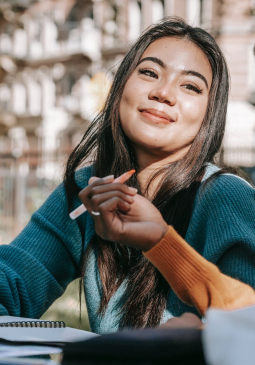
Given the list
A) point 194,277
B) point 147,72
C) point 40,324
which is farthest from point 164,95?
point 40,324

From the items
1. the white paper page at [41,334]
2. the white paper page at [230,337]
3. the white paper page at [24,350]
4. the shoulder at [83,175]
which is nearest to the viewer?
the white paper page at [230,337]

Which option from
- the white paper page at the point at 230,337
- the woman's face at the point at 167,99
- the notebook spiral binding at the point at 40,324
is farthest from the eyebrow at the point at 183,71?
the white paper page at the point at 230,337

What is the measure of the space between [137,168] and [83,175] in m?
0.21

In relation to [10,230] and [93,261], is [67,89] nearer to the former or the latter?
[10,230]

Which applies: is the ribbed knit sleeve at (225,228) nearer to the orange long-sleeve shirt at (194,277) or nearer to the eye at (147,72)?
the orange long-sleeve shirt at (194,277)

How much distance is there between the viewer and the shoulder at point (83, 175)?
1766mm

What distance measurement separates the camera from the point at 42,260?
5.33 feet

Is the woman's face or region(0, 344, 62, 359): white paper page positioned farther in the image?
the woman's face

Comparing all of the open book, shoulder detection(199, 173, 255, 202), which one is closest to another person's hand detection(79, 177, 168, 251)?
the open book

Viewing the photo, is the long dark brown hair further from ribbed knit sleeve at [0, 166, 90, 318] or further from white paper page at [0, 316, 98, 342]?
white paper page at [0, 316, 98, 342]

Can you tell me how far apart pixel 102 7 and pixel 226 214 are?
68.0ft

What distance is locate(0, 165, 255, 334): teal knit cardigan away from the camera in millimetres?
1245

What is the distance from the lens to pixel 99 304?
5.01 feet

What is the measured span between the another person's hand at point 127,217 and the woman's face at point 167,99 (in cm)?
49
